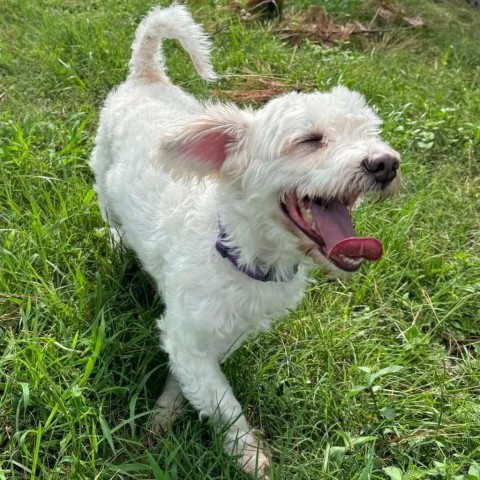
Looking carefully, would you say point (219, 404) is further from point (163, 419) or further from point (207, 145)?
point (207, 145)

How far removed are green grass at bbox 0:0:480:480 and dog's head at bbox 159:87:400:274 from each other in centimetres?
80

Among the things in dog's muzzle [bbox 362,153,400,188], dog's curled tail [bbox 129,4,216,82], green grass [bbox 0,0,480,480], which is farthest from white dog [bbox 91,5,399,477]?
dog's curled tail [bbox 129,4,216,82]

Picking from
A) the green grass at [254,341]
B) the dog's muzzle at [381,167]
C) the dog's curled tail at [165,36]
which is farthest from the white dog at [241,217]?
the dog's curled tail at [165,36]

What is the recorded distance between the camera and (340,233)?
1886 millimetres

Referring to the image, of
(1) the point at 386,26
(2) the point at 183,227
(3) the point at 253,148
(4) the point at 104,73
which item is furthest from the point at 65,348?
(1) the point at 386,26

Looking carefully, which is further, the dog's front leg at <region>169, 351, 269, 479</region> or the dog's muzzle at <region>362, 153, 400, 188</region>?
the dog's front leg at <region>169, 351, 269, 479</region>

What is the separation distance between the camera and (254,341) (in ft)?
8.82

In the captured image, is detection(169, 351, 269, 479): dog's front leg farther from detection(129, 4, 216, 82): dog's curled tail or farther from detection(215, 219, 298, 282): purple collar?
detection(129, 4, 216, 82): dog's curled tail

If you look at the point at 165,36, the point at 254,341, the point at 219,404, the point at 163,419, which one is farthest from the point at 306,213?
the point at 165,36

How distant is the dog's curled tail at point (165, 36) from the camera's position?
9.59ft

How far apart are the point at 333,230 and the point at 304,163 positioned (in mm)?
253

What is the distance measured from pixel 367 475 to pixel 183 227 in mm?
1201

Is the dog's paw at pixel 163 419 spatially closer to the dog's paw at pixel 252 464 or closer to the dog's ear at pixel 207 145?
the dog's paw at pixel 252 464

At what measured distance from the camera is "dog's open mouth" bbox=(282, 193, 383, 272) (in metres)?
1.83
